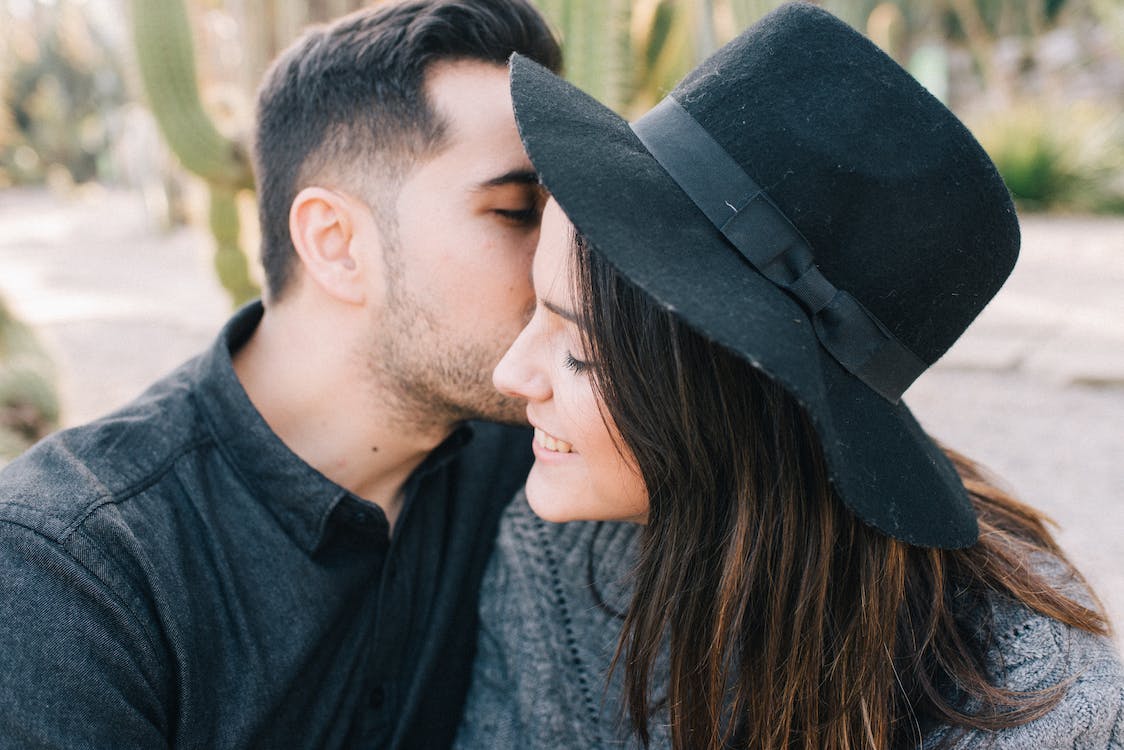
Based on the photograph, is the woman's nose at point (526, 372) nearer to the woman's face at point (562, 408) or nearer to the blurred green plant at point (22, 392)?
the woman's face at point (562, 408)

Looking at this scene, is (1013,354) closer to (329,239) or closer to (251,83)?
(329,239)

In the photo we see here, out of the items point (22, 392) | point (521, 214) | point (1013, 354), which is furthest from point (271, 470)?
point (1013, 354)

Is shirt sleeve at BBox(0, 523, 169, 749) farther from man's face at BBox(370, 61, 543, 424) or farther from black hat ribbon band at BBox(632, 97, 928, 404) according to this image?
black hat ribbon band at BBox(632, 97, 928, 404)

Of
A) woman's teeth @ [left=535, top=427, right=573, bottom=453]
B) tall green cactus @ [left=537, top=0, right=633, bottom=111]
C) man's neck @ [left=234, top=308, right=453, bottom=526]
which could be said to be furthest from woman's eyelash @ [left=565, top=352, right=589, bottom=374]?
tall green cactus @ [left=537, top=0, right=633, bottom=111]

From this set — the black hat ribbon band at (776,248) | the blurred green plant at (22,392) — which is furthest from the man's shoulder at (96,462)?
the blurred green plant at (22,392)

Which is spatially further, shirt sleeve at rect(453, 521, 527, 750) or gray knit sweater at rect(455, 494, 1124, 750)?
shirt sleeve at rect(453, 521, 527, 750)

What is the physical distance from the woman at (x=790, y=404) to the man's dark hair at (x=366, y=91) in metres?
0.61

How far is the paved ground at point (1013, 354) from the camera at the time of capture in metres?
3.71

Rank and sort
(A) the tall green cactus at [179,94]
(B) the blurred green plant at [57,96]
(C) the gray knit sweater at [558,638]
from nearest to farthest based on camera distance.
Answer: (C) the gray knit sweater at [558,638] < (A) the tall green cactus at [179,94] < (B) the blurred green plant at [57,96]

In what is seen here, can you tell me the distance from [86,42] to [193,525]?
97.4 ft

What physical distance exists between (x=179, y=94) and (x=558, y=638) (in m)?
3.93

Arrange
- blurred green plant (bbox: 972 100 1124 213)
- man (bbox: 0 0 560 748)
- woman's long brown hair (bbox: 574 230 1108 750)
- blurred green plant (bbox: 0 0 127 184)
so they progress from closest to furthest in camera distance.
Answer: woman's long brown hair (bbox: 574 230 1108 750)
man (bbox: 0 0 560 748)
blurred green plant (bbox: 972 100 1124 213)
blurred green plant (bbox: 0 0 127 184)

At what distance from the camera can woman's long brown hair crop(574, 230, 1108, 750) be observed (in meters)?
1.42

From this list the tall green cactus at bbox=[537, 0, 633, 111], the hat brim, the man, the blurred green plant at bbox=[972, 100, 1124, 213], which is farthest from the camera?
the blurred green plant at bbox=[972, 100, 1124, 213]
